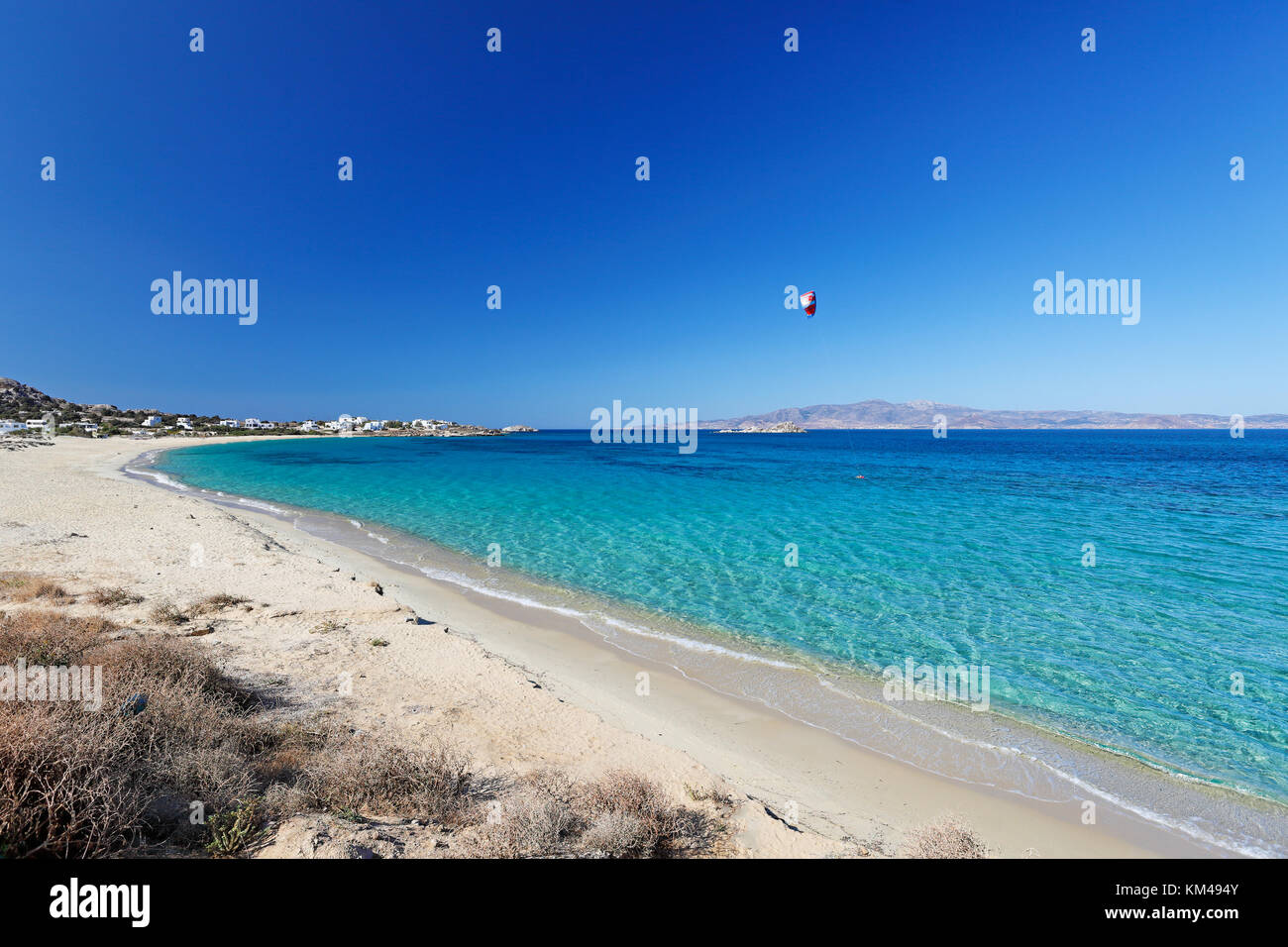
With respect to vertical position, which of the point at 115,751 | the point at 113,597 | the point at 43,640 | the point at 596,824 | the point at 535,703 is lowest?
the point at 535,703

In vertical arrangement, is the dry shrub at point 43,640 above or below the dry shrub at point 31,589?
above

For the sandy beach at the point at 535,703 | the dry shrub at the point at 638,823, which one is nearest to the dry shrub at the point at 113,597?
the sandy beach at the point at 535,703

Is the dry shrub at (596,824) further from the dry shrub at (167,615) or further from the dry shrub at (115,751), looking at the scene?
the dry shrub at (167,615)

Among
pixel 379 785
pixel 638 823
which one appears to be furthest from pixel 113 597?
pixel 638 823

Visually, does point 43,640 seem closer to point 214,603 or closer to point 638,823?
point 214,603

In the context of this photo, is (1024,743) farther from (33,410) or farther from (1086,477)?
(33,410)

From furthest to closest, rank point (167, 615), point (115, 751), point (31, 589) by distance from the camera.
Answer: point (31, 589)
point (167, 615)
point (115, 751)

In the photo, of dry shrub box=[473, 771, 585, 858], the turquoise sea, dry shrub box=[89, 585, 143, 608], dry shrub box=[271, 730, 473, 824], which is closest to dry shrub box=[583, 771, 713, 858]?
dry shrub box=[473, 771, 585, 858]
